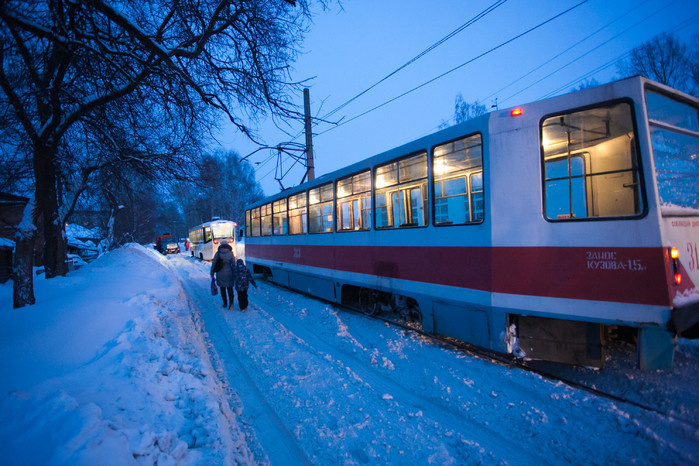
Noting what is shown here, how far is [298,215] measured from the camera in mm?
9656

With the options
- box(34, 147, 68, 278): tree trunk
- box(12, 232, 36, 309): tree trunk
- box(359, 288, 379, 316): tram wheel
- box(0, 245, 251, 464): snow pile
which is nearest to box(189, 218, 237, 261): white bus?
box(34, 147, 68, 278): tree trunk

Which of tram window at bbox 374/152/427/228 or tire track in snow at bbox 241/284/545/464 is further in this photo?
tram window at bbox 374/152/427/228

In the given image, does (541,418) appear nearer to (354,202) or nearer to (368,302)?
(368,302)

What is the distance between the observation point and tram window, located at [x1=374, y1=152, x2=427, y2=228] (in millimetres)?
5340

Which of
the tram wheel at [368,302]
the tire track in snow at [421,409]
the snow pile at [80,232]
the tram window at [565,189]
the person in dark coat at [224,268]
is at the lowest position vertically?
the tire track in snow at [421,409]

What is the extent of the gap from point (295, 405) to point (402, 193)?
12.4ft

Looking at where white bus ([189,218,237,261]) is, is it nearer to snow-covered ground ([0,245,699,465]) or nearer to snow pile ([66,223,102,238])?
snow-covered ground ([0,245,699,465])

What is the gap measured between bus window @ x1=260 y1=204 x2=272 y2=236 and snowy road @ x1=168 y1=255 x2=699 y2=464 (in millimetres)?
7043

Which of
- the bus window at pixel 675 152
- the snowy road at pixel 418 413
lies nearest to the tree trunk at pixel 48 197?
the snowy road at pixel 418 413

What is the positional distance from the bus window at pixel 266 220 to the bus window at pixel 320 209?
12.0 feet

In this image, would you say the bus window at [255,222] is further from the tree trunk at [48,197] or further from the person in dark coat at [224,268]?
the tree trunk at [48,197]

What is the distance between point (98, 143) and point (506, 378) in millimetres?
9133

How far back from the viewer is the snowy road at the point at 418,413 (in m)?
2.77

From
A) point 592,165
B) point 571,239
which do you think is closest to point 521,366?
point 571,239
